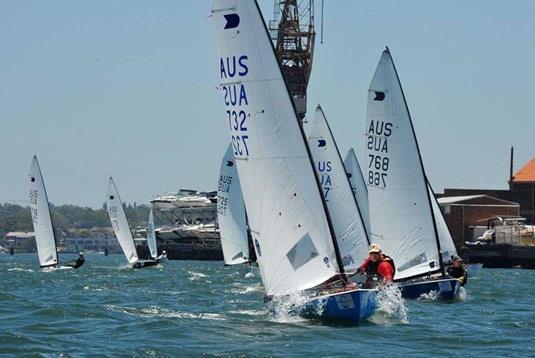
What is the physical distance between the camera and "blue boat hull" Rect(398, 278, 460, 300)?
105 ft

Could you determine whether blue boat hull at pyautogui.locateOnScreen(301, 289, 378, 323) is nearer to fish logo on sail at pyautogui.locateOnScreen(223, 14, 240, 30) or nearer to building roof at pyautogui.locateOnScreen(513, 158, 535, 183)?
fish logo on sail at pyautogui.locateOnScreen(223, 14, 240, 30)

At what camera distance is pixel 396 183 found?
33.8m

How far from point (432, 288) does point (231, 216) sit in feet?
86.7

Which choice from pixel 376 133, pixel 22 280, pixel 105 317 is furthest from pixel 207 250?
pixel 105 317

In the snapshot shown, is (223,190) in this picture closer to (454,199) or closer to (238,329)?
(238,329)

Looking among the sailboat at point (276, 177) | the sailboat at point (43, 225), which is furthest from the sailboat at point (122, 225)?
the sailboat at point (276, 177)

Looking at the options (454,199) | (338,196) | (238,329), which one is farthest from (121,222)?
(238,329)

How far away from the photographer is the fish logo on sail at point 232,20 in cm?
2409

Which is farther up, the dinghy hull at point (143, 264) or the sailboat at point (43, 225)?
the sailboat at point (43, 225)

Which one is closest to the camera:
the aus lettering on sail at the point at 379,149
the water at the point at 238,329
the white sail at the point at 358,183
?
the water at the point at 238,329

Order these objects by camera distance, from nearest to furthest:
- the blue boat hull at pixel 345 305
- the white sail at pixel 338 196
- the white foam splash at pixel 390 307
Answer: the blue boat hull at pixel 345 305, the white foam splash at pixel 390 307, the white sail at pixel 338 196

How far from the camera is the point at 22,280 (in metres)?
48.2

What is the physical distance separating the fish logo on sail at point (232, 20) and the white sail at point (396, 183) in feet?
33.8

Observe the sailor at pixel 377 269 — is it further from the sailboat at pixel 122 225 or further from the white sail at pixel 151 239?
the white sail at pixel 151 239
